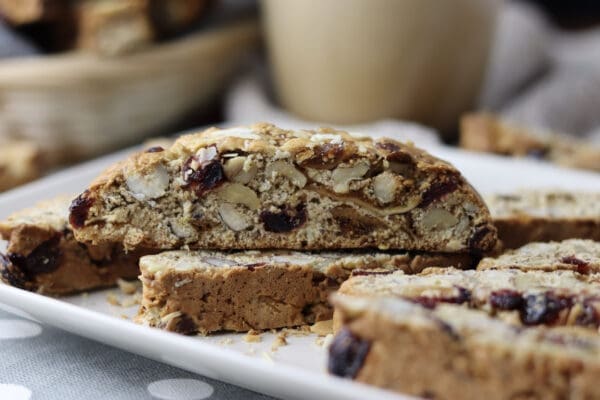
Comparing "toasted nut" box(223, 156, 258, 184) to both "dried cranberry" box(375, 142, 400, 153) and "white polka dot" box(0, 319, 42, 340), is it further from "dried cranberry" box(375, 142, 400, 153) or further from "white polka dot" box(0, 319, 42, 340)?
"white polka dot" box(0, 319, 42, 340)

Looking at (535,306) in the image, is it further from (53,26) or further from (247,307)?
(53,26)

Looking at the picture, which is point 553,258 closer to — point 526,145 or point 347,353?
point 347,353

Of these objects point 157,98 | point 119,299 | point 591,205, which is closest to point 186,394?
point 119,299

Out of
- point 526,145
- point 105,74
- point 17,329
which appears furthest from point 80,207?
point 526,145

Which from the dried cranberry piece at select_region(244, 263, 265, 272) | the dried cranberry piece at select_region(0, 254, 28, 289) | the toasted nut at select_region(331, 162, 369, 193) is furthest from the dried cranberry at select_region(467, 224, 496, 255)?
the dried cranberry piece at select_region(0, 254, 28, 289)

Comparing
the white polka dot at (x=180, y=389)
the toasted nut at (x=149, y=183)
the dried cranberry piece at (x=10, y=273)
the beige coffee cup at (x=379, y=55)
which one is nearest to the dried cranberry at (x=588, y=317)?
the white polka dot at (x=180, y=389)

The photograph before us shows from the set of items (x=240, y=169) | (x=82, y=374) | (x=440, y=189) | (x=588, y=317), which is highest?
(x=240, y=169)

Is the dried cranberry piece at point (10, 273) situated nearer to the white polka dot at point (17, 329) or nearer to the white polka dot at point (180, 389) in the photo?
the white polka dot at point (17, 329)
